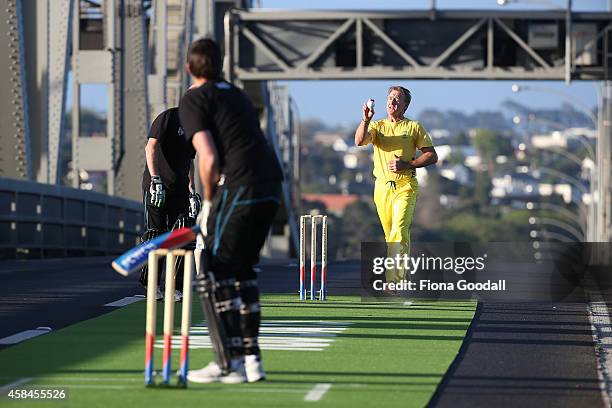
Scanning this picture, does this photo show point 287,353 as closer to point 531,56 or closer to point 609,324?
point 609,324

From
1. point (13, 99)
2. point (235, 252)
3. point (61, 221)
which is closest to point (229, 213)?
point (235, 252)

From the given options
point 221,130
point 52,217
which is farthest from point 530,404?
point 52,217

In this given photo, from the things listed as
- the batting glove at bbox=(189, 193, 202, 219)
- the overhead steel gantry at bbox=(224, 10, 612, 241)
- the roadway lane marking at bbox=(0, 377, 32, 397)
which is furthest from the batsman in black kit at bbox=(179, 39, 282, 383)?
the overhead steel gantry at bbox=(224, 10, 612, 241)

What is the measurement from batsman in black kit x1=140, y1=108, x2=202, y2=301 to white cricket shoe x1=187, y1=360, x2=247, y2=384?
5412 mm

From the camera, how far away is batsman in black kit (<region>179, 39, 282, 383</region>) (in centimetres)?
950

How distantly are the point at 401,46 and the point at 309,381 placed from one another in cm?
2961

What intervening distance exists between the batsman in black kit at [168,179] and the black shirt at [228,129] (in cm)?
517

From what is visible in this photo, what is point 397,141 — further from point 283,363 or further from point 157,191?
point 283,363

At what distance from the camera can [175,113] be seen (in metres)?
15.0

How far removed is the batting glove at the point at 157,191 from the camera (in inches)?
584

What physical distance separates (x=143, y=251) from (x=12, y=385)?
3.24 ft

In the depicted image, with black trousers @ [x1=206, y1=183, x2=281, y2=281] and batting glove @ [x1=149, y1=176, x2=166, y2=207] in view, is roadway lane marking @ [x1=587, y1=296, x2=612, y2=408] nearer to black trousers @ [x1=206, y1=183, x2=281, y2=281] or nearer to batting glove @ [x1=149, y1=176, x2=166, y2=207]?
black trousers @ [x1=206, y1=183, x2=281, y2=281]

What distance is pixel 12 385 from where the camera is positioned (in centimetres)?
926

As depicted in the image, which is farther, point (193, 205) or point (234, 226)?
point (193, 205)
